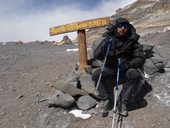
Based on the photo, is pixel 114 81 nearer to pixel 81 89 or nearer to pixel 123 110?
pixel 81 89

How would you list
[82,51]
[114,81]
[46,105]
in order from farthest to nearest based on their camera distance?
[82,51]
[46,105]
[114,81]

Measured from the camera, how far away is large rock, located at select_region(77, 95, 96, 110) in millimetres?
8956

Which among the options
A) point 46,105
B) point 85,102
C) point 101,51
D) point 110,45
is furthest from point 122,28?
point 46,105

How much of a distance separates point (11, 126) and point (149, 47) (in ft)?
12.5

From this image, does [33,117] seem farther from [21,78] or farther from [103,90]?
[21,78]

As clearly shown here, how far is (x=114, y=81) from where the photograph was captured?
29.9 ft

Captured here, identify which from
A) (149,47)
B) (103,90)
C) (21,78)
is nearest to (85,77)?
(103,90)

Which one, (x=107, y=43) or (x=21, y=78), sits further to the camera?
(x=21, y=78)

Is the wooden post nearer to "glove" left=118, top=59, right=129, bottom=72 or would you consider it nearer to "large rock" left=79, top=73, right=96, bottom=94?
"large rock" left=79, top=73, right=96, bottom=94

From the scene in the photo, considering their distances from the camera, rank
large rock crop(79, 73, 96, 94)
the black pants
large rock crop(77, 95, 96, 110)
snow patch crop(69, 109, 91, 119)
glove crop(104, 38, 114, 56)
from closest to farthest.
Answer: the black pants
glove crop(104, 38, 114, 56)
snow patch crop(69, 109, 91, 119)
large rock crop(77, 95, 96, 110)
large rock crop(79, 73, 96, 94)

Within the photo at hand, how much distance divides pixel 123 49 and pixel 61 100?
1758 mm

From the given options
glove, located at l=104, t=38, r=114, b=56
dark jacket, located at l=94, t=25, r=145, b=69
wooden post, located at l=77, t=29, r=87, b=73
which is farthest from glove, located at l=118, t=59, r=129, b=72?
wooden post, located at l=77, t=29, r=87, b=73

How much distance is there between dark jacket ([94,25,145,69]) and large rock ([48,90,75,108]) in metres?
1.12

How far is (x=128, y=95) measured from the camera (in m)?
8.34
